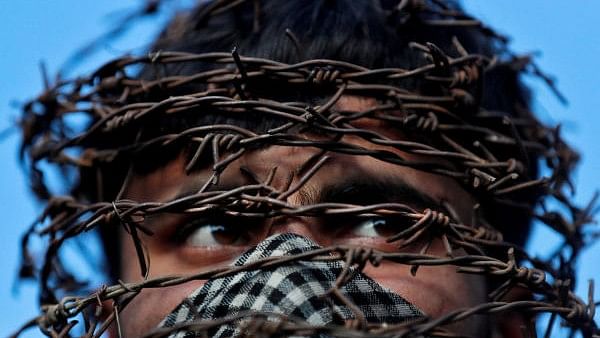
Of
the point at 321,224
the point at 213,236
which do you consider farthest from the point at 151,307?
the point at 321,224

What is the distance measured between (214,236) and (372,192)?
0.20 m

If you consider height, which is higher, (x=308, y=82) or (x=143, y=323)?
(x=308, y=82)

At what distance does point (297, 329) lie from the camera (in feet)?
2.89

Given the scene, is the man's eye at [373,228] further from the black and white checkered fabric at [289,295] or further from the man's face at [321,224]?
the black and white checkered fabric at [289,295]

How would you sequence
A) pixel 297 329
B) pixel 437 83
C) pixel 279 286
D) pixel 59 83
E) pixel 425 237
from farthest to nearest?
pixel 59 83 < pixel 437 83 < pixel 425 237 < pixel 279 286 < pixel 297 329

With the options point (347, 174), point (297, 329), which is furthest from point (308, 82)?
point (297, 329)

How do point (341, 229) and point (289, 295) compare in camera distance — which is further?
point (341, 229)

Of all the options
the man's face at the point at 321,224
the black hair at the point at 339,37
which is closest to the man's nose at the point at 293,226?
the man's face at the point at 321,224

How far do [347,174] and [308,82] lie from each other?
0.12m

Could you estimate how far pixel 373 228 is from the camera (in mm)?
1298

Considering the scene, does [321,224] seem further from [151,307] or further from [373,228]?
[151,307]

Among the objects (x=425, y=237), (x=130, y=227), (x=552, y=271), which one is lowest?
(x=552, y=271)

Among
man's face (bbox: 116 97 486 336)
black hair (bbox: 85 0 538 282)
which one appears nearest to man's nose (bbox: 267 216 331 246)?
man's face (bbox: 116 97 486 336)

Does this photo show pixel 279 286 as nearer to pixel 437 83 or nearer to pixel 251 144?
pixel 251 144
